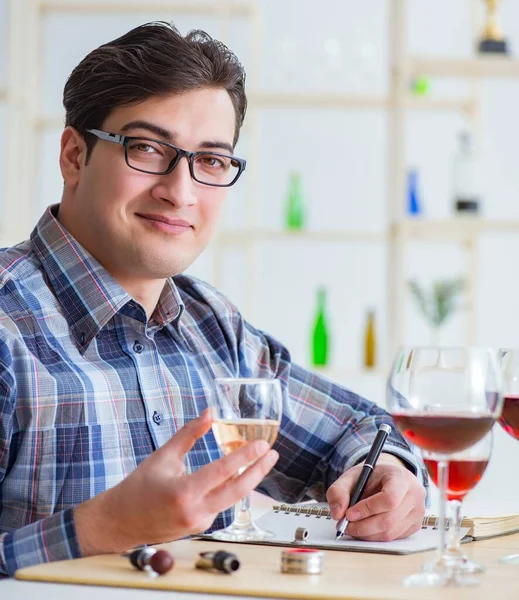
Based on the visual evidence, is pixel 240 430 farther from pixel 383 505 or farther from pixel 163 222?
pixel 163 222

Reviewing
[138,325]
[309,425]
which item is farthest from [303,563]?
[309,425]

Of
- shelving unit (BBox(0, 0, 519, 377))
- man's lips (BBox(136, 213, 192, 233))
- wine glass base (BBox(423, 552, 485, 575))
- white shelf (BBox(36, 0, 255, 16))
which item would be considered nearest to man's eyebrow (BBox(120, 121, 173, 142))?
man's lips (BBox(136, 213, 192, 233))

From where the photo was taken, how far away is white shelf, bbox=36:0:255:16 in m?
4.06

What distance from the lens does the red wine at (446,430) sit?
937 mm

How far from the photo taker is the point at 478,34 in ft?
12.4

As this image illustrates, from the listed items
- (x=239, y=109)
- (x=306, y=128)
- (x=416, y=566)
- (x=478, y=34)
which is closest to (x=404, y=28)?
(x=478, y=34)

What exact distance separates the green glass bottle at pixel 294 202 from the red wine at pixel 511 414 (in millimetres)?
3022

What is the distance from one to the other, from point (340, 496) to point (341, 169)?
3110 millimetres

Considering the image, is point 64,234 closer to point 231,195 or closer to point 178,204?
point 178,204

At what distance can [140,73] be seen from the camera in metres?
1.50

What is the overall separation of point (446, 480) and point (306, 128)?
3.42 m

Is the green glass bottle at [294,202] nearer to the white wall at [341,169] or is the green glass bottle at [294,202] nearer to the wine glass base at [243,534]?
the white wall at [341,169]

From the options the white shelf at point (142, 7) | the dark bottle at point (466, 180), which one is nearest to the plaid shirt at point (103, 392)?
the dark bottle at point (466, 180)

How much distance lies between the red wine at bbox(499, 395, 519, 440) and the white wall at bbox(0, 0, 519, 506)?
297 cm
